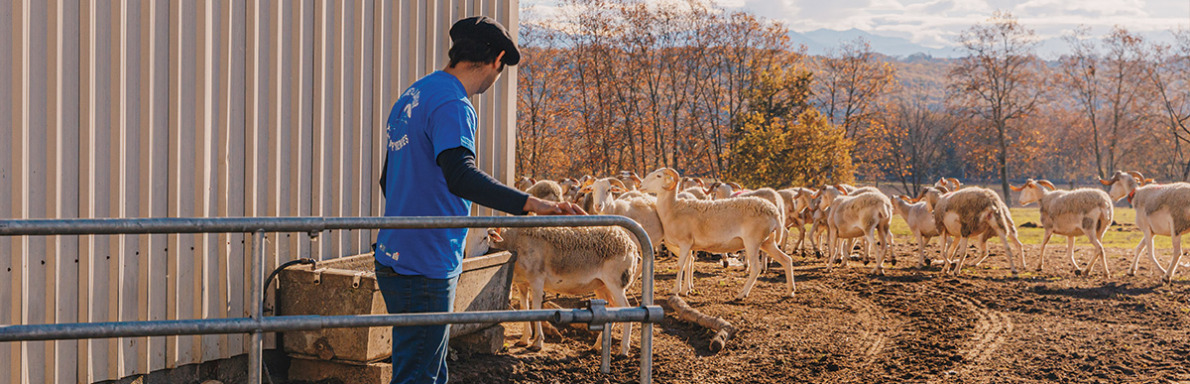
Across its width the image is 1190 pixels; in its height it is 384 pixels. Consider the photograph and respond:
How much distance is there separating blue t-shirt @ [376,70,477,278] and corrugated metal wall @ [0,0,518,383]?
240 cm

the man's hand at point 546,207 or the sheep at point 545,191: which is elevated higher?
the man's hand at point 546,207

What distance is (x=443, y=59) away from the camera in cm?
801

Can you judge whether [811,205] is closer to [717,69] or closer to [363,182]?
[363,182]

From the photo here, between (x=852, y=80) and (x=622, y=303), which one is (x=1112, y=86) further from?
(x=622, y=303)

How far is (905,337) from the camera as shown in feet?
32.1

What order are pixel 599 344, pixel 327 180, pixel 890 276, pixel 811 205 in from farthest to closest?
1. pixel 811 205
2. pixel 890 276
3. pixel 599 344
4. pixel 327 180

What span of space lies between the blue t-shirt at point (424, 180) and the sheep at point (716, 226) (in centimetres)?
931

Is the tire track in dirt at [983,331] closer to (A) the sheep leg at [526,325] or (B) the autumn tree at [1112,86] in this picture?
(A) the sheep leg at [526,325]

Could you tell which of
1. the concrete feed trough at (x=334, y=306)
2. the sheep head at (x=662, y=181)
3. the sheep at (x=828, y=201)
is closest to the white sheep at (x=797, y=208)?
the sheep at (x=828, y=201)

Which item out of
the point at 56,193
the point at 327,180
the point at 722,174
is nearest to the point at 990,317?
the point at 327,180

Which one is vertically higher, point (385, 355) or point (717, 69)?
point (717, 69)

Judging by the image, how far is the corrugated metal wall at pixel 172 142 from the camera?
504cm

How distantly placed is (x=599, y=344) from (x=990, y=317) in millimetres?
5483

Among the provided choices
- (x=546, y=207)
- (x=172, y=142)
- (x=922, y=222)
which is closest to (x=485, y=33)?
(x=546, y=207)
